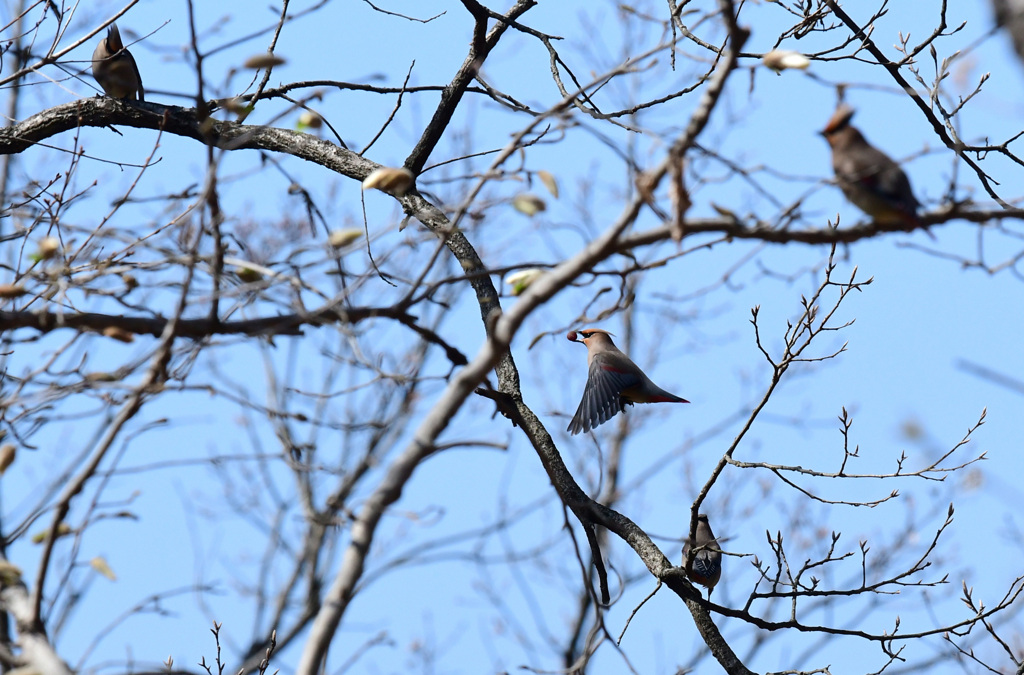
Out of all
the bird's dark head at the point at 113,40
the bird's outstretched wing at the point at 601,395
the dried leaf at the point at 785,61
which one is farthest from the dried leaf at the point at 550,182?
the bird's dark head at the point at 113,40

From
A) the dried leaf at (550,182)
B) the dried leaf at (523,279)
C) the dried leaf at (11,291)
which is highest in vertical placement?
the dried leaf at (550,182)

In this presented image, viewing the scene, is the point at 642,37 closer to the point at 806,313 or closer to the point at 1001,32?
the point at 806,313

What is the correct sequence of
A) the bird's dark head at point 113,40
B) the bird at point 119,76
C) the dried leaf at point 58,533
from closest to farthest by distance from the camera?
the dried leaf at point 58,533, the bird at point 119,76, the bird's dark head at point 113,40

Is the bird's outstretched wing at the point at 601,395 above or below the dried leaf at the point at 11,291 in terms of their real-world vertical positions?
above

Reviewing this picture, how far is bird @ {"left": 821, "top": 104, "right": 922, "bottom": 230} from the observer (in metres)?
2.66

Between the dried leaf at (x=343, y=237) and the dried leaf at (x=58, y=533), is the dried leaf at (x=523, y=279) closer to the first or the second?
the dried leaf at (x=343, y=237)

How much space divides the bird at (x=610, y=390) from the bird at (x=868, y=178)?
98.1 inches

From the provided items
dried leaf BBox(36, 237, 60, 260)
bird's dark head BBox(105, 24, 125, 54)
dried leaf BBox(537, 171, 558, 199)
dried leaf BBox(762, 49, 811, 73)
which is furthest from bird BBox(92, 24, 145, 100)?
dried leaf BBox(762, 49, 811, 73)

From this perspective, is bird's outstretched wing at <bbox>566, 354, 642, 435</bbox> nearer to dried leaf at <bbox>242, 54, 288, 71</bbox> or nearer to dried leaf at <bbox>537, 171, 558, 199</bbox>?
dried leaf at <bbox>537, 171, 558, 199</bbox>

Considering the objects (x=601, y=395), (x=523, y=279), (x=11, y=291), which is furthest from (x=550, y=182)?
(x=601, y=395)

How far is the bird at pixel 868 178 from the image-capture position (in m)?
2.66

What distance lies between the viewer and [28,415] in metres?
2.47

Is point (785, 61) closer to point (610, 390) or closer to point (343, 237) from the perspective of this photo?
point (343, 237)

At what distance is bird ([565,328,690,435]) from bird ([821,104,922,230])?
8.18 ft
